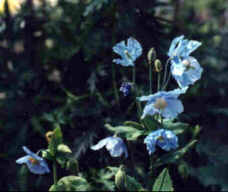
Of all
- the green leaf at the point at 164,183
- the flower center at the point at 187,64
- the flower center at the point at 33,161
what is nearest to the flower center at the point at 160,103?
the flower center at the point at 187,64

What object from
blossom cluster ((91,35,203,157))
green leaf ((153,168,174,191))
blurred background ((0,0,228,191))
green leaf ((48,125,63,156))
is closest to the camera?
blossom cluster ((91,35,203,157))

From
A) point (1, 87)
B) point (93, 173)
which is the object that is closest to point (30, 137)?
point (1, 87)

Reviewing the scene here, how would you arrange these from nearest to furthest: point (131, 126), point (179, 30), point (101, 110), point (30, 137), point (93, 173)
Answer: point (131, 126) < point (93, 173) < point (101, 110) < point (30, 137) < point (179, 30)

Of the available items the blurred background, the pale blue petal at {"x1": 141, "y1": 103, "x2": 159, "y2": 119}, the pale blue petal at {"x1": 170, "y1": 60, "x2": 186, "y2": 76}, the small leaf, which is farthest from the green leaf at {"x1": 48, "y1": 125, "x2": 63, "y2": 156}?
the pale blue petal at {"x1": 170, "y1": 60, "x2": 186, "y2": 76}

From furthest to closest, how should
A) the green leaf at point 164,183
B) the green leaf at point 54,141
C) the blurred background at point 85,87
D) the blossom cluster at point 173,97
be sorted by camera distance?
the blurred background at point 85,87, the green leaf at point 54,141, the green leaf at point 164,183, the blossom cluster at point 173,97

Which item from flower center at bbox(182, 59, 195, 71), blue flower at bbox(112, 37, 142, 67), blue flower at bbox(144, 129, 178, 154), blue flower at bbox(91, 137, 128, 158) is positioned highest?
blue flower at bbox(112, 37, 142, 67)

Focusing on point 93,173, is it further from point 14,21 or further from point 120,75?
point 14,21

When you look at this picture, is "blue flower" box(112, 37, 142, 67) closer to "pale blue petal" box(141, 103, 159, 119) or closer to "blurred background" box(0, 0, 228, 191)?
"pale blue petal" box(141, 103, 159, 119)

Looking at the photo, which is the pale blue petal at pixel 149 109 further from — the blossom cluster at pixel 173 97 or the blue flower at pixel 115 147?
the blue flower at pixel 115 147

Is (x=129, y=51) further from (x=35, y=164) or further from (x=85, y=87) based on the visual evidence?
(x=85, y=87)
